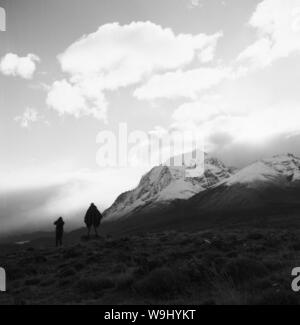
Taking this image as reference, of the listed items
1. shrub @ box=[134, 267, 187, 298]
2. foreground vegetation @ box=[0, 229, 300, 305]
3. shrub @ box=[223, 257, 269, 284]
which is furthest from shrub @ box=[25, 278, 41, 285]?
shrub @ box=[223, 257, 269, 284]

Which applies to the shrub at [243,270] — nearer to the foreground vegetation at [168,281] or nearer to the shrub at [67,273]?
the foreground vegetation at [168,281]

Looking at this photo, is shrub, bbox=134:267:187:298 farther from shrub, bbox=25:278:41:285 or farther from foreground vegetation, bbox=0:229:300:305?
shrub, bbox=25:278:41:285

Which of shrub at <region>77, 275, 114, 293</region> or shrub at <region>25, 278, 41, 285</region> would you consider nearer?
shrub at <region>77, 275, 114, 293</region>

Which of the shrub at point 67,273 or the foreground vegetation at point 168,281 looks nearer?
the foreground vegetation at point 168,281

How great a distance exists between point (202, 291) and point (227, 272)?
1.35 meters

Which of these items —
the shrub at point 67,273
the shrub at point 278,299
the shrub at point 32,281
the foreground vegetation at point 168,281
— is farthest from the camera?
the shrub at point 67,273

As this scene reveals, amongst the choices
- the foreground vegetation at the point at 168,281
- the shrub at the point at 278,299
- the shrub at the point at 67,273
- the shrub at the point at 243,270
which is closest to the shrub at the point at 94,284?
the foreground vegetation at the point at 168,281

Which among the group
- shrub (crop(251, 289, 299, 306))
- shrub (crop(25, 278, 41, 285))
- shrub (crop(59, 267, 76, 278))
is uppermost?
shrub (crop(251, 289, 299, 306))

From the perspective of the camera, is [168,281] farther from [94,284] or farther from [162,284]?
[94,284]

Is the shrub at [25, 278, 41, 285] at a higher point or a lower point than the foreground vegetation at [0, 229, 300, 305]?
lower

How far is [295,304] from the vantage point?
31.2 feet

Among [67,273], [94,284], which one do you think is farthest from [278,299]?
[67,273]
